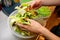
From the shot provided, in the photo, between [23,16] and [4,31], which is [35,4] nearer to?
[23,16]

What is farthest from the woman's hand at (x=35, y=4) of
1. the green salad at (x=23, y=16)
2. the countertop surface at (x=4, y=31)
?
the countertop surface at (x=4, y=31)

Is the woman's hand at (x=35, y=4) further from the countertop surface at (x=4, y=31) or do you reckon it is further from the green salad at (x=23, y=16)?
the countertop surface at (x=4, y=31)

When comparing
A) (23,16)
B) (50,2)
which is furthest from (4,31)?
(50,2)

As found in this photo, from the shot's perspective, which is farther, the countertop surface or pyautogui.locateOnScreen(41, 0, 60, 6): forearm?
pyautogui.locateOnScreen(41, 0, 60, 6): forearm

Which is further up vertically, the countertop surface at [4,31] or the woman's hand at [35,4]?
the woman's hand at [35,4]

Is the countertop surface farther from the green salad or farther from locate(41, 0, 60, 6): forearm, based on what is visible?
locate(41, 0, 60, 6): forearm

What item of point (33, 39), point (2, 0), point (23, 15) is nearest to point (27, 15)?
point (23, 15)

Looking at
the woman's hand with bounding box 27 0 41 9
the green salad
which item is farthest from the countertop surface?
the woman's hand with bounding box 27 0 41 9

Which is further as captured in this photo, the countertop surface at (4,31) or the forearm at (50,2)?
the forearm at (50,2)

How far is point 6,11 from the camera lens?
1148mm

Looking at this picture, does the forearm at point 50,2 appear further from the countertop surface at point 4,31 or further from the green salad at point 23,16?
the countertop surface at point 4,31

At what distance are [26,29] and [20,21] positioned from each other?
0.19 feet

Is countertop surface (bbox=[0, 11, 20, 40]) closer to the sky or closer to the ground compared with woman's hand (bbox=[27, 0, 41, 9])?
closer to the ground

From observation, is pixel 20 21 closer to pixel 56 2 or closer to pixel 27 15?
pixel 27 15
